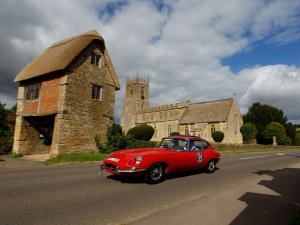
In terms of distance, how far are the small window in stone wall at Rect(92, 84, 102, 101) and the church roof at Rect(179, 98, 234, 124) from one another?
101ft

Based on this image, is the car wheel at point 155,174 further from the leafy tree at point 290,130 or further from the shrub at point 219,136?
the leafy tree at point 290,130

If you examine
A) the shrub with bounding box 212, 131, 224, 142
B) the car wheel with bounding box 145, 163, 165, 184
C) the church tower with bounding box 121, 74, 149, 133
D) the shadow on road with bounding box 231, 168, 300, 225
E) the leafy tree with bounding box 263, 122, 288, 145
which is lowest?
the shadow on road with bounding box 231, 168, 300, 225

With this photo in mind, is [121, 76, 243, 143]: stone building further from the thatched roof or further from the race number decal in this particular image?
the race number decal

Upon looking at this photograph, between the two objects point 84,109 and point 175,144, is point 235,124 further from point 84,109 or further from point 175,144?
point 175,144

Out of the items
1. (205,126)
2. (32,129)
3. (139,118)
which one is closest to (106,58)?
(32,129)

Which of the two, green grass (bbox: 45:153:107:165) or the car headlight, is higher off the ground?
the car headlight

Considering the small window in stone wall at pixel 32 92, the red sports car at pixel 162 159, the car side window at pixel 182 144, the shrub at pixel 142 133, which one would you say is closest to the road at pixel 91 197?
the red sports car at pixel 162 159

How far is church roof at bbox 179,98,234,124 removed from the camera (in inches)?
1859

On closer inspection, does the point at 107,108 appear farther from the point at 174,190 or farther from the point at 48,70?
the point at 174,190

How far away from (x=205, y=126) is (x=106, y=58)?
31750 mm

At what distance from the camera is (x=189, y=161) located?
978 centimetres

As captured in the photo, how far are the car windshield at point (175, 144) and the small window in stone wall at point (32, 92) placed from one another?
12.4 meters

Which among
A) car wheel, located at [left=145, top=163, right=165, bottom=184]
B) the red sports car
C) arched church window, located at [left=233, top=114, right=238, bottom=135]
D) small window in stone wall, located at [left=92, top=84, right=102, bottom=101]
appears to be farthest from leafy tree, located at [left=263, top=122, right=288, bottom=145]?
car wheel, located at [left=145, top=163, right=165, bottom=184]

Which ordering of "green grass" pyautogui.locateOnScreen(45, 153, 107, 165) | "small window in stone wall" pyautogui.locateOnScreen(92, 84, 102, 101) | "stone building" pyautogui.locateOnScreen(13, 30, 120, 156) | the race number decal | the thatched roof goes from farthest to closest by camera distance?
"small window in stone wall" pyautogui.locateOnScreen(92, 84, 102, 101), the thatched roof, "stone building" pyautogui.locateOnScreen(13, 30, 120, 156), "green grass" pyautogui.locateOnScreen(45, 153, 107, 165), the race number decal
